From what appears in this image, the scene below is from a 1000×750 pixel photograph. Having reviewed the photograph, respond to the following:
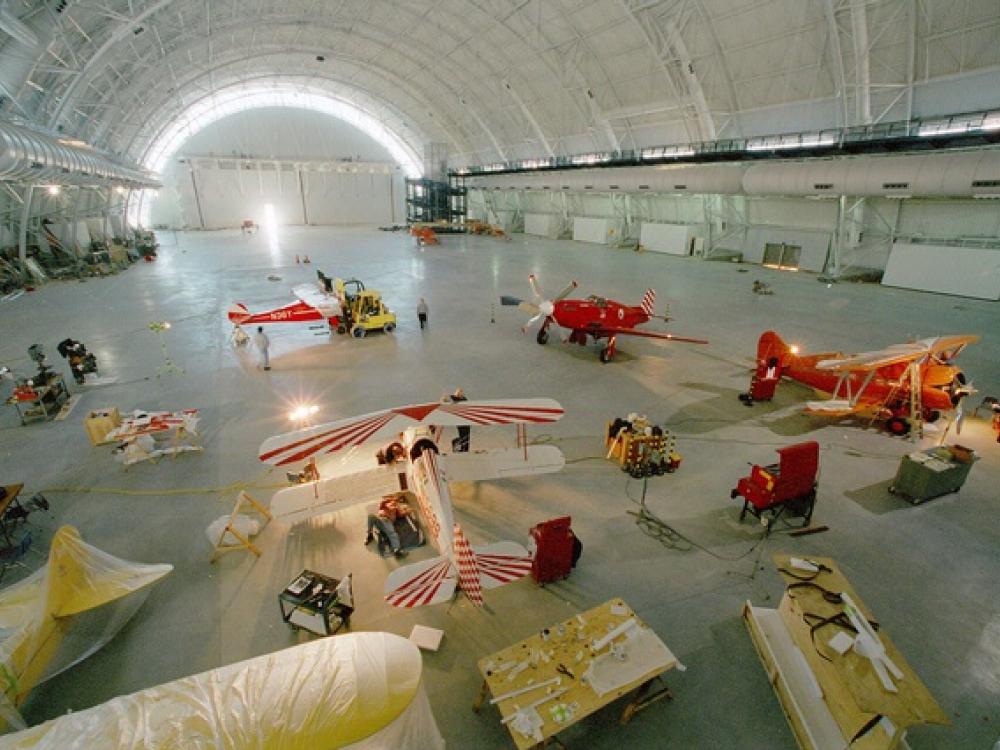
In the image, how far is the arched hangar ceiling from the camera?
22438 millimetres

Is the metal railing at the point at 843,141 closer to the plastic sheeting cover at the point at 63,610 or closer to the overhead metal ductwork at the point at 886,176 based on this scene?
the overhead metal ductwork at the point at 886,176

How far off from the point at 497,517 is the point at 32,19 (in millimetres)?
28652

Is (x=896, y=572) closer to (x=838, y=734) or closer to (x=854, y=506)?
(x=854, y=506)

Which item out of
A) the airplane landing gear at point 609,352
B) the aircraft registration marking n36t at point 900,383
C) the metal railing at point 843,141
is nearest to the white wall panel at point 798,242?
the metal railing at point 843,141

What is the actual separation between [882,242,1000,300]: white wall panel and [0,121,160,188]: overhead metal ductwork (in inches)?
1744

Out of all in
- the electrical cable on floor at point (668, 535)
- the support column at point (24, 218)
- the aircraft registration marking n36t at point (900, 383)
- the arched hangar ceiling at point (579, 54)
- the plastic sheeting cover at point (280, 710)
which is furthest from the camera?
the support column at point (24, 218)

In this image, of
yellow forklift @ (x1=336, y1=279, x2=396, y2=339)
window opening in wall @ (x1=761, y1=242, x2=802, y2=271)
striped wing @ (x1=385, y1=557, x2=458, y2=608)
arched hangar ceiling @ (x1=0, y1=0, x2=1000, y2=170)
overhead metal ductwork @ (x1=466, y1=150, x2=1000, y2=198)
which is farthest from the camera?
window opening in wall @ (x1=761, y1=242, x2=802, y2=271)

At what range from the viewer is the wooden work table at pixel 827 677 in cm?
456

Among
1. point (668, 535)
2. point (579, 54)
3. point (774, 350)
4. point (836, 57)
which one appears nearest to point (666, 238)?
point (579, 54)

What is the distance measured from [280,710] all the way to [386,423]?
4.05 metres

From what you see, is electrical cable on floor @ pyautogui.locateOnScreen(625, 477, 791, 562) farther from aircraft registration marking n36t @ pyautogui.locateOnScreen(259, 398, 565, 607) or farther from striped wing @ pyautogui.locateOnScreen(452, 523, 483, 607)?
striped wing @ pyautogui.locateOnScreen(452, 523, 483, 607)

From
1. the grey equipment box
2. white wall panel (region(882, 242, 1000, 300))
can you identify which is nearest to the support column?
the grey equipment box

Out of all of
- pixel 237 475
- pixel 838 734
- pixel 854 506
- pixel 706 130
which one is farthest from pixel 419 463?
pixel 706 130

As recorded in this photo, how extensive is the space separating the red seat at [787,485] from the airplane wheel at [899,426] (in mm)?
5826
